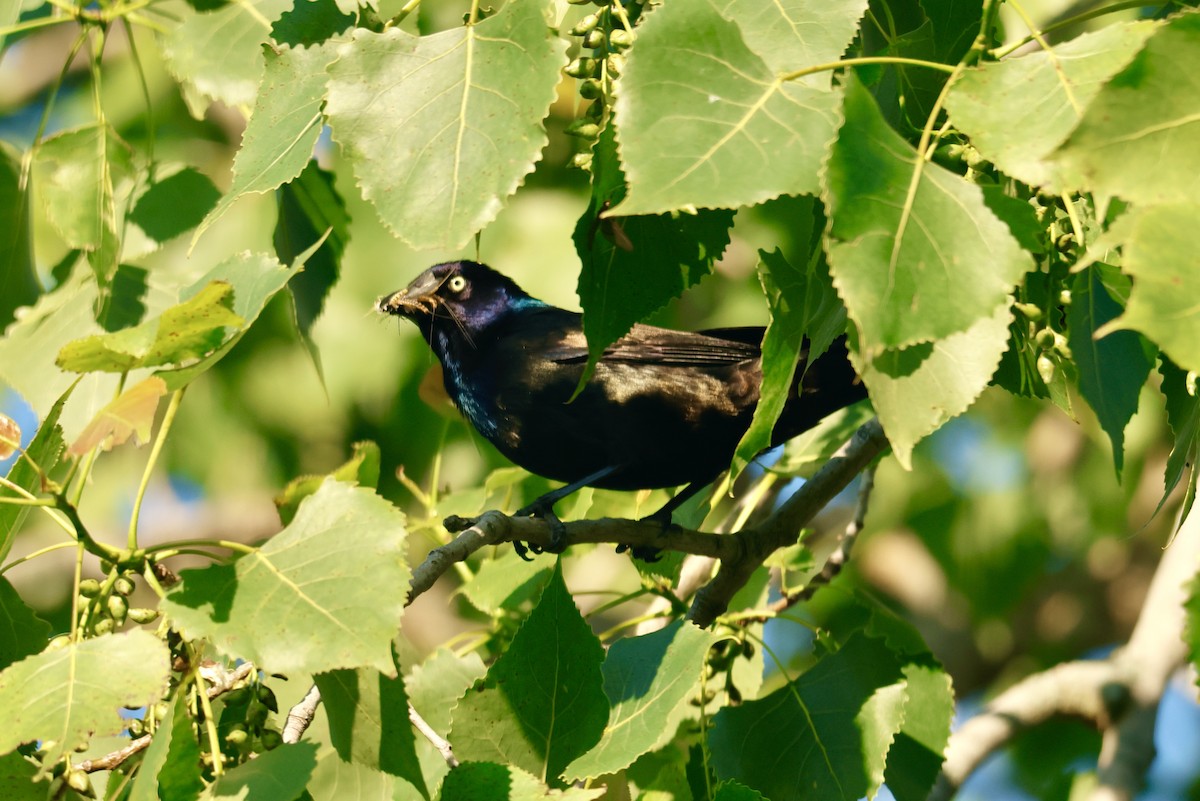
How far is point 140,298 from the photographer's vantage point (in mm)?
3072

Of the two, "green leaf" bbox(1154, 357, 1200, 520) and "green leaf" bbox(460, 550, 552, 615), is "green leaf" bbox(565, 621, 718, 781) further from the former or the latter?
"green leaf" bbox(460, 550, 552, 615)

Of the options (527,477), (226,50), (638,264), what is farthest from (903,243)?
(527,477)

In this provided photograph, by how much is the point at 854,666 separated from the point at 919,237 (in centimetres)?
143

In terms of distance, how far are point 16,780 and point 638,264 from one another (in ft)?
3.90

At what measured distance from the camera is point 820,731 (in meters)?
2.57

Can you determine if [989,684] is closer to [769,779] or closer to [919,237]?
[769,779]

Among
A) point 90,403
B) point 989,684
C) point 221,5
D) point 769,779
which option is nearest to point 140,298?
point 90,403

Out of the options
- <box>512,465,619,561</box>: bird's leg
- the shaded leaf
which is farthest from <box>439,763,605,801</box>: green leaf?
<box>512,465,619,561</box>: bird's leg

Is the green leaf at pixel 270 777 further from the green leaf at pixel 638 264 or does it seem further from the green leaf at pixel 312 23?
the green leaf at pixel 312 23

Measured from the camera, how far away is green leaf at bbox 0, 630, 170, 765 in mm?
1736

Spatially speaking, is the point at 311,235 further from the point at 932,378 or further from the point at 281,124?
the point at 932,378

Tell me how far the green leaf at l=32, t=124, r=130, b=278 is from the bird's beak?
1278 millimetres

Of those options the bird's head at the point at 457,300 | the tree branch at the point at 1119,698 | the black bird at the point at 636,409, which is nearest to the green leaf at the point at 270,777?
the black bird at the point at 636,409

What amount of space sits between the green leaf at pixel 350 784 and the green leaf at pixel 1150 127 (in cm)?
152
